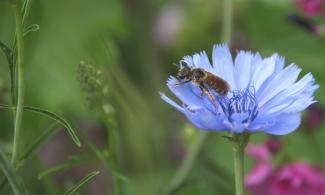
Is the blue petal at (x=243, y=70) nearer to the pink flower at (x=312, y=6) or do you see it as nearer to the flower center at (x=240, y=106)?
the flower center at (x=240, y=106)

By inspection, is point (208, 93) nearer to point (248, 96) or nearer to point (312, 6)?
point (248, 96)

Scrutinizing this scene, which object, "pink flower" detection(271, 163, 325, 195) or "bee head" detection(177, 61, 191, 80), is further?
"pink flower" detection(271, 163, 325, 195)

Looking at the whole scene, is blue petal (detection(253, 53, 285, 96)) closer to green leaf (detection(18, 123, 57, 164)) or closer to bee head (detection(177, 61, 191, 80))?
bee head (detection(177, 61, 191, 80))

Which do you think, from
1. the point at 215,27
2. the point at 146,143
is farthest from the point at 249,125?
the point at 215,27

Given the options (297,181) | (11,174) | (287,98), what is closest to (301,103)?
(287,98)

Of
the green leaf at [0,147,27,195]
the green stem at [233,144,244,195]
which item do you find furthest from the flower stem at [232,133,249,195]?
the green leaf at [0,147,27,195]

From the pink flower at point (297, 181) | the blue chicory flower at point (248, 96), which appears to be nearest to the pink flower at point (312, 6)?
the pink flower at point (297, 181)

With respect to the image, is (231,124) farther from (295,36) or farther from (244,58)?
(295,36)

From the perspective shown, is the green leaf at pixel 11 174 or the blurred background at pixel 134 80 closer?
the green leaf at pixel 11 174
